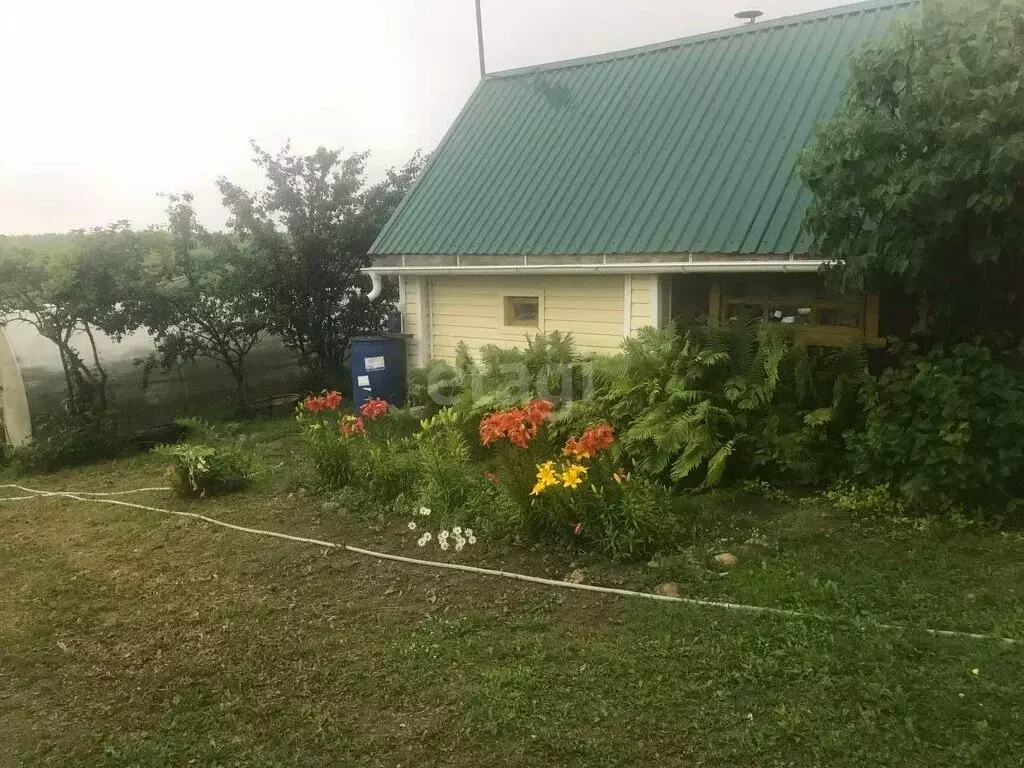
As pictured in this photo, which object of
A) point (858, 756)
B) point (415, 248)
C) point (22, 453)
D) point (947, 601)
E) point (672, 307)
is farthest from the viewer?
point (415, 248)

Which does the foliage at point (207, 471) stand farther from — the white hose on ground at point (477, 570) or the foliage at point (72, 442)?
the foliage at point (72, 442)

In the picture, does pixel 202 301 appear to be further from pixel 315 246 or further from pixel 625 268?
pixel 625 268

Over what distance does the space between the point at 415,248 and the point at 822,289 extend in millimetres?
5224

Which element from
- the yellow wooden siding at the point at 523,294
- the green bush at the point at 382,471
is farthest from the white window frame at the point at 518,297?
the green bush at the point at 382,471

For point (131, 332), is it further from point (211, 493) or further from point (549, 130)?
point (549, 130)

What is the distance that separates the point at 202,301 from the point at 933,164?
373 inches

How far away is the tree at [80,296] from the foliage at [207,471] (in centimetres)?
299

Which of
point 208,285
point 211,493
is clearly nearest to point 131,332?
point 208,285

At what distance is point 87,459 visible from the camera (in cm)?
978

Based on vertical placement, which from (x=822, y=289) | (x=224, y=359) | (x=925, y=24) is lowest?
(x=224, y=359)

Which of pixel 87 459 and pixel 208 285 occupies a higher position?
pixel 208 285

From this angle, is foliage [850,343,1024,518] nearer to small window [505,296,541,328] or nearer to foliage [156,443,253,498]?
small window [505,296,541,328]

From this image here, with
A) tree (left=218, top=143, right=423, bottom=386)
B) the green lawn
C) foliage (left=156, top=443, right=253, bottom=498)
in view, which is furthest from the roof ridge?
foliage (left=156, top=443, right=253, bottom=498)

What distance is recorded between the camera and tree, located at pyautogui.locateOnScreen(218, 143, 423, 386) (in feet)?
40.3
